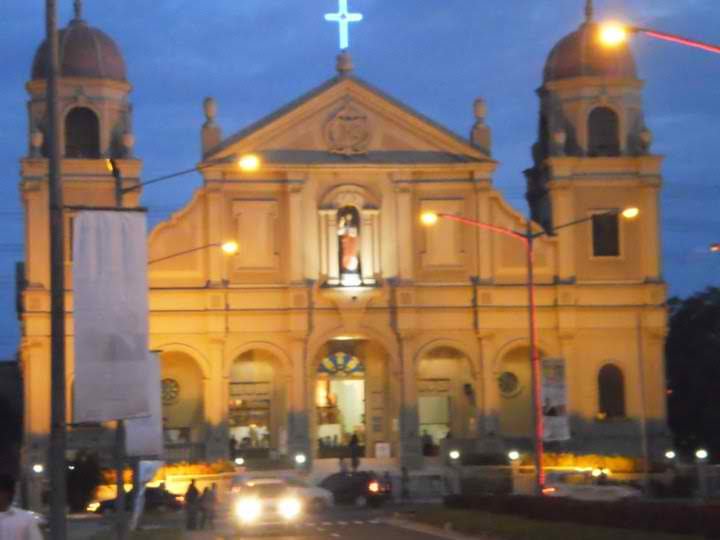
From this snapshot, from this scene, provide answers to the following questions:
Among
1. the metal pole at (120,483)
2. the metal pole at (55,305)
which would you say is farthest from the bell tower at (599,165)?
the metal pole at (55,305)

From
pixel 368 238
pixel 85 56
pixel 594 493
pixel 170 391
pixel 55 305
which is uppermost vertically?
pixel 85 56

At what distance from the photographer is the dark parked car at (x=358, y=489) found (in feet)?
194

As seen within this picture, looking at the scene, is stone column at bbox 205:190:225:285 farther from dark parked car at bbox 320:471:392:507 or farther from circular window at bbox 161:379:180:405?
dark parked car at bbox 320:471:392:507

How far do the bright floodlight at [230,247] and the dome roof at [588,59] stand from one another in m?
14.8

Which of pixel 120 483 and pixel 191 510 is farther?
pixel 191 510

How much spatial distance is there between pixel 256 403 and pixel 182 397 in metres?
3.00

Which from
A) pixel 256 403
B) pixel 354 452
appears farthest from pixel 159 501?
pixel 256 403

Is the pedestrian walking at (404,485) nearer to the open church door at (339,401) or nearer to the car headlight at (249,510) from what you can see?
the open church door at (339,401)

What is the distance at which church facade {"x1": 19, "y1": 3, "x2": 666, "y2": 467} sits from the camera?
Result: 67938 millimetres

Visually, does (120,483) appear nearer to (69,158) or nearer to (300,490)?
(300,490)

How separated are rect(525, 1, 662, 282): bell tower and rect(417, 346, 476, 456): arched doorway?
559cm

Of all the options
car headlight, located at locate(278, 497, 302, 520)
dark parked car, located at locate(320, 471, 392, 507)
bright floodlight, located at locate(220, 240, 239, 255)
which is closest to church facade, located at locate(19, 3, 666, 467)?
bright floodlight, located at locate(220, 240, 239, 255)

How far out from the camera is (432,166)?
68938mm

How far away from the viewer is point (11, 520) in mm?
14172
